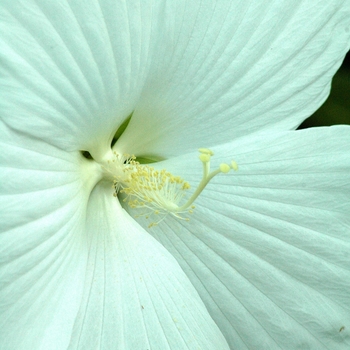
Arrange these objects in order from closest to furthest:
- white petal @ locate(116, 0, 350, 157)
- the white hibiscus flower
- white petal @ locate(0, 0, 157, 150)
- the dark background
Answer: white petal @ locate(0, 0, 157, 150), the white hibiscus flower, white petal @ locate(116, 0, 350, 157), the dark background

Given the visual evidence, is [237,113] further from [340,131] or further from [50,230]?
[50,230]

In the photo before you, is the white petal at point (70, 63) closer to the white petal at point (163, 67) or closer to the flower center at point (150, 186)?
the white petal at point (163, 67)

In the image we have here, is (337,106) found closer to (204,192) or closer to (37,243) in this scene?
(204,192)

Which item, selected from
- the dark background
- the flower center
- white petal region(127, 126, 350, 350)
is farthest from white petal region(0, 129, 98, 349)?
the dark background

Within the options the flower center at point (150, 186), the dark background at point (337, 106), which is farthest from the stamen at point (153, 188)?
the dark background at point (337, 106)

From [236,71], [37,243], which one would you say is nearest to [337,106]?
[236,71]

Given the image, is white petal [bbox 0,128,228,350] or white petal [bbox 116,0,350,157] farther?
white petal [bbox 116,0,350,157]

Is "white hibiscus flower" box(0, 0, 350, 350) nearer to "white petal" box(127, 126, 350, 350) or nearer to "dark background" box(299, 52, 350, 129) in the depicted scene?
"white petal" box(127, 126, 350, 350)

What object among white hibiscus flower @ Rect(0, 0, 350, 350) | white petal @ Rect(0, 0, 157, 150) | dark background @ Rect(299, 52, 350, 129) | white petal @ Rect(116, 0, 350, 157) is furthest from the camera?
dark background @ Rect(299, 52, 350, 129)

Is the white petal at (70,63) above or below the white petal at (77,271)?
above
